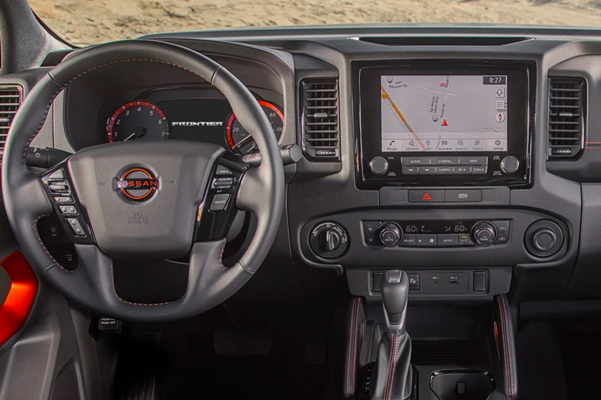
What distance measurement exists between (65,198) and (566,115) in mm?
1303

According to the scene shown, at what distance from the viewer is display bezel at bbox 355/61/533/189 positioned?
59.6 inches

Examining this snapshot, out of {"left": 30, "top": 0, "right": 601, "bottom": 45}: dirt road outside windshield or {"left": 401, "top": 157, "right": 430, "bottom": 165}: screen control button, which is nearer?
{"left": 401, "top": 157, "right": 430, "bottom": 165}: screen control button

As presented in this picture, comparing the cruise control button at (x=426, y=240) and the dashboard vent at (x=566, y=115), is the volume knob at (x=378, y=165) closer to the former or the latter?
the cruise control button at (x=426, y=240)

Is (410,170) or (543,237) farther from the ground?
(410,170)

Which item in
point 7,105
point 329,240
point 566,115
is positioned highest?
point 7,105

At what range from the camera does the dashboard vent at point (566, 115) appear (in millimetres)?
1537

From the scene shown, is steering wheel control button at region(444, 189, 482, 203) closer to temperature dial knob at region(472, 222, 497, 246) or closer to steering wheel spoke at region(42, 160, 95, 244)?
temperature dial knob at region(472, 222, 497, 246)

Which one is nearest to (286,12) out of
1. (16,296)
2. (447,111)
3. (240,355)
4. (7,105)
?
(240,355)

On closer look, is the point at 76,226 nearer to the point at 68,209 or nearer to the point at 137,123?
the point at 68,209

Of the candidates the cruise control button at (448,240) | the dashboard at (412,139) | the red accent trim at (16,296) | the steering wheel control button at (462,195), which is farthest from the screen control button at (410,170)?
the red accent trim at (16,296)

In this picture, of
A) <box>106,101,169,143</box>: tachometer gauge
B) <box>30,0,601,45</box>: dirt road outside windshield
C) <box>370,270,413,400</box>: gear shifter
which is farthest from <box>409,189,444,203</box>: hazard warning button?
<box>30,0,601,45</box>: dirt road outside windshield

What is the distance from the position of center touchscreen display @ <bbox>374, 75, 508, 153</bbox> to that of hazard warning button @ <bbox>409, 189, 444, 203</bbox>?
118 millimetres

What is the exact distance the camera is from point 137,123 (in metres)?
1.67

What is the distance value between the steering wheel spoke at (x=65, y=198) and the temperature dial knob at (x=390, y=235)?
0.78 metres
